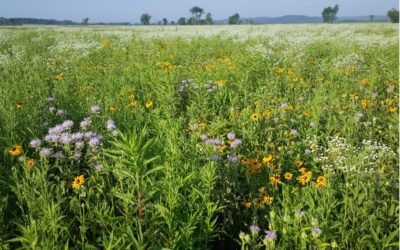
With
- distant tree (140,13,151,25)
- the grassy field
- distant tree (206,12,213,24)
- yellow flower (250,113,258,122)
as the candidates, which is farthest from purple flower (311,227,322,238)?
distant tree (140,13,151,25)

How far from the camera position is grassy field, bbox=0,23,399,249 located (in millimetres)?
1902

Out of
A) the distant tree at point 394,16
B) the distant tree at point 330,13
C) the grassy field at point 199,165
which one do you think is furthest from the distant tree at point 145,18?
the grassy field at point 199,165

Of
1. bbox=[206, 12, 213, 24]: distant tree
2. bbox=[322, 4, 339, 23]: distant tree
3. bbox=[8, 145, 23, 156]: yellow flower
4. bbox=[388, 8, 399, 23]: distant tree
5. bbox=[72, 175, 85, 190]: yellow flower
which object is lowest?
bbox=[72, 175, 85, 190]: yellow flower

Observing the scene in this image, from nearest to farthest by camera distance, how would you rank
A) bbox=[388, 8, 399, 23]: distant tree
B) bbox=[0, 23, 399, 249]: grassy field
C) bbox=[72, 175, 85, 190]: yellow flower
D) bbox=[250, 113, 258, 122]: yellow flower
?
bbox=[0, 23, 399, 249]: grassy field, bbox=[72, 175, 85, 190]: yellow flower, bbox=[250, 113, 258, 122]: yellow flower, bbox=[388, 8, 399, 23]: distant tree

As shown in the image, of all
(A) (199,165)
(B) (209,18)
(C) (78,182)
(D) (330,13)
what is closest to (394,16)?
(D) (330,13)

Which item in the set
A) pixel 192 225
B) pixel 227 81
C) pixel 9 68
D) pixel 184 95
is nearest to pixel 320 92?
pixel 227 81

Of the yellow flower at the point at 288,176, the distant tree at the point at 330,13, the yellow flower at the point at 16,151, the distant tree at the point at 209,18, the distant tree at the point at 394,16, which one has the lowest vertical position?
the yellow flower at the point at 288,176

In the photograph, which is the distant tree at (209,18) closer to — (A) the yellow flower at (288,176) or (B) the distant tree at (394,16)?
(B) the distant tree at (394,16)

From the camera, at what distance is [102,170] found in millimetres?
2508

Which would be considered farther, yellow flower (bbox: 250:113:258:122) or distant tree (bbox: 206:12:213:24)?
distant tree (bbox: 206:12:213:24)

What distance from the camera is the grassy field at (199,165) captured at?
6.24ft

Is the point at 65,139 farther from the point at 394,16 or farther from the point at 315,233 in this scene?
the point at 394,16

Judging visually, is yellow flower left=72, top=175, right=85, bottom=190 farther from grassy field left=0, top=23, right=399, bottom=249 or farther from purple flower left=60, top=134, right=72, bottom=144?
purple flower left=60, top=134, right=72, bottom=144

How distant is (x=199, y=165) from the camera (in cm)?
276
